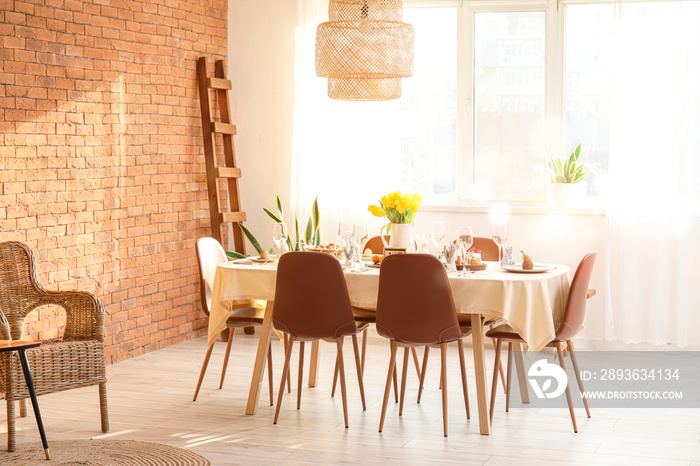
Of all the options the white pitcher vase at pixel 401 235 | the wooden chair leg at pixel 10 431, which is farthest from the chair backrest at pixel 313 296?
the wooden chair leg at pixel 10 431

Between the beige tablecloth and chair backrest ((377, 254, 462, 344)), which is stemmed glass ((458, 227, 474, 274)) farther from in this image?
chair backrest ((377, 254, 462, 344))

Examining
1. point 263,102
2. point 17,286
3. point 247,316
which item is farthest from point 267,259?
point 263,102

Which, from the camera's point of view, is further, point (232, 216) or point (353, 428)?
point (232, 216)

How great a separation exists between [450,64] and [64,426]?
403cm

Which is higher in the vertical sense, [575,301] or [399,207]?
[399,207]

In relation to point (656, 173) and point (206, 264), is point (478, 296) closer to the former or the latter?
point (206, 264)

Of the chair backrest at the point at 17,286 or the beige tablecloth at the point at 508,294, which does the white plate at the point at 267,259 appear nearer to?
the beige tablecloth at the point at 508,294

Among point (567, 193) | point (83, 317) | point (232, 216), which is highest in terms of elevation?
point (567, 193)

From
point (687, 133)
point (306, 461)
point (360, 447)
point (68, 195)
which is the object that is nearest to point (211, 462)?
point (306, 461)

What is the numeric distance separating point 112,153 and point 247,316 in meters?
1.82

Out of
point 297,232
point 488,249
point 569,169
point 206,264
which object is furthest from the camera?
point 297,232

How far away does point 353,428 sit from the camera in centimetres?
445

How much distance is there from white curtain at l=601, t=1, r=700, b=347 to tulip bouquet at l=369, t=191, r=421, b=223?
6.96 ft

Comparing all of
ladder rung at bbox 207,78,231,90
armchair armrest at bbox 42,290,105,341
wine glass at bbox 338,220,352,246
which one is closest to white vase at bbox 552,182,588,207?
wine glass at bbox 338,220,352,246
